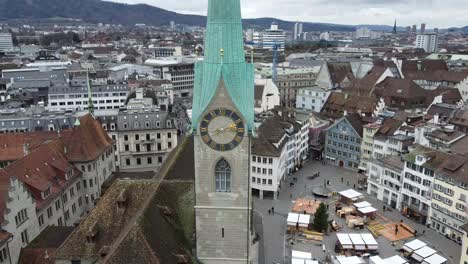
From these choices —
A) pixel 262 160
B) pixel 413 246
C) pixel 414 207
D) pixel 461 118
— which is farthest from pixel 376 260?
pixel 461 118

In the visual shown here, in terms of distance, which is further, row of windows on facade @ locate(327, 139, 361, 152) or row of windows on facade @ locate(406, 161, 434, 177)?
row of windows on facade @ locate(327, 139, 361, 152)

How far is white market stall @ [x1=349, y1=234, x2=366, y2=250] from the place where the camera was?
62438mm

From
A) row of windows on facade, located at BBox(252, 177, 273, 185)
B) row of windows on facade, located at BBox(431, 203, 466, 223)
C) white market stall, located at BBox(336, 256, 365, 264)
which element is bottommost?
white market stall, located at BBox(336, 256, 365, 264)

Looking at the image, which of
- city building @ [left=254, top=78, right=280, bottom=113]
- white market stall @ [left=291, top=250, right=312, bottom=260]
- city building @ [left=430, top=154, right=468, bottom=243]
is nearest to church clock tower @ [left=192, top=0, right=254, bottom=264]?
white market stall @ [left=291, top=250, right=312, bottom=260]

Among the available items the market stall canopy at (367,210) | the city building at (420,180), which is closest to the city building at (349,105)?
the city building at (420,180)

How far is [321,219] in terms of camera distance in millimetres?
68312

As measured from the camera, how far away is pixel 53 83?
140m

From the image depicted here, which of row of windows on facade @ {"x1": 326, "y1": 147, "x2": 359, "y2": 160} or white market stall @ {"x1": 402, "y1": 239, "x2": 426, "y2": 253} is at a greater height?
row of windows on facade @ {"x1": 326, "y1": 147, "x2": 359, "y2": 160}

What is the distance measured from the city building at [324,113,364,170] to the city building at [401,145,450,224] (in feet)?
73.7

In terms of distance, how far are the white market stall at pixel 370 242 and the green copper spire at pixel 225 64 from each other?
40.7 m

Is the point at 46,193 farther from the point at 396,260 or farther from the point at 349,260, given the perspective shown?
the point at 396,260

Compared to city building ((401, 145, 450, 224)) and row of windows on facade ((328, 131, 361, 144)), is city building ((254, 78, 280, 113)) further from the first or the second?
city building ((401, 145, 450, 224))

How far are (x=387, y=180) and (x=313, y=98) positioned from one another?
196 ft

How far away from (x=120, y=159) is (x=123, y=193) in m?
57.3
